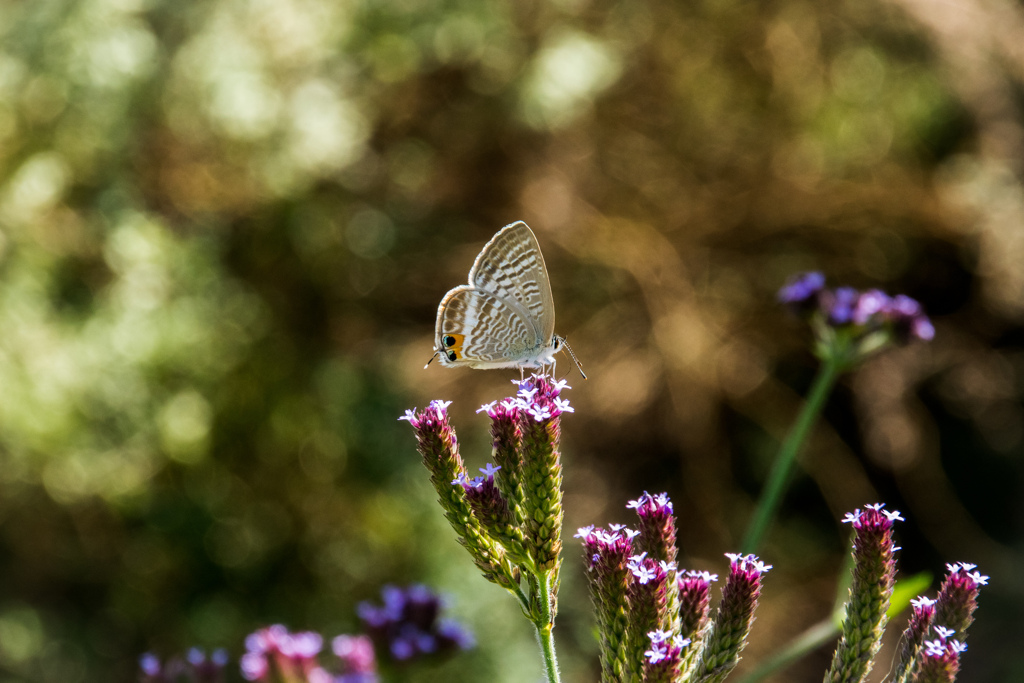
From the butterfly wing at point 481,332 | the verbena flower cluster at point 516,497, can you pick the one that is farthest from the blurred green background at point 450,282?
the verbena flower cluster at point 516,497

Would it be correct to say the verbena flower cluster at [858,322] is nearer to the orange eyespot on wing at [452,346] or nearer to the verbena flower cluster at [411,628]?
the orange eyespot on wing at [452,346]

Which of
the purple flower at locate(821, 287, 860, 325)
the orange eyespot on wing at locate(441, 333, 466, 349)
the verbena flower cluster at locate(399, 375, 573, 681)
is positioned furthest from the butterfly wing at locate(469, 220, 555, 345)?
the purple flower at locate(821, 287, 860, 325)

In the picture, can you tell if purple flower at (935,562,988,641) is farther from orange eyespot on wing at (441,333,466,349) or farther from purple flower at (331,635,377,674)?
purple flower at (331,635,377,674)

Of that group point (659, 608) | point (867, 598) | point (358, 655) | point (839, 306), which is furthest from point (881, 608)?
point (839, 306)

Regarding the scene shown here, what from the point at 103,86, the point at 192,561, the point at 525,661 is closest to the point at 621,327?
the point at 525,661

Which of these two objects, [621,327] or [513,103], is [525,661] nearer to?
[621,327]

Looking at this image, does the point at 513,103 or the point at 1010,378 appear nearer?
the point at 513,103

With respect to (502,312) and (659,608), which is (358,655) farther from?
(659,608)
